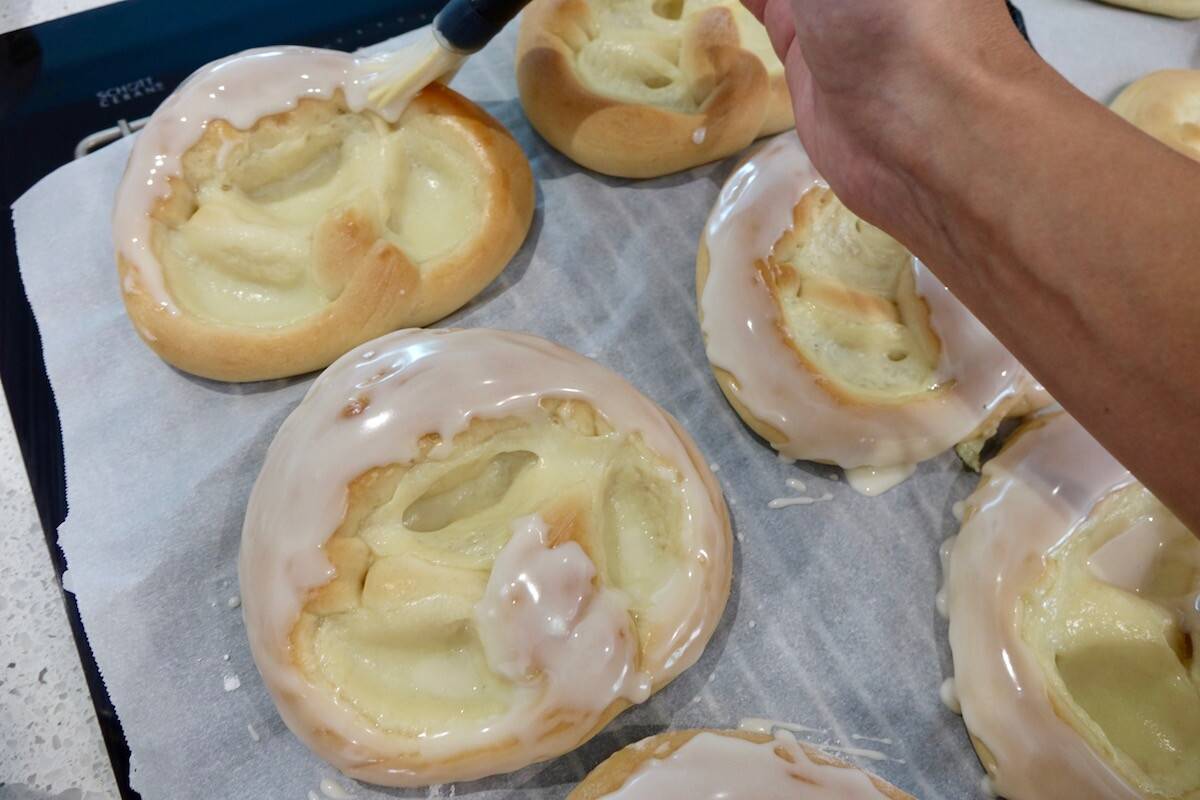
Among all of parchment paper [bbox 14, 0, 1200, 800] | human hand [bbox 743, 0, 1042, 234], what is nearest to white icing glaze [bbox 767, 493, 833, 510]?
parchment paper [bbox 14, 0, 1200, 800]

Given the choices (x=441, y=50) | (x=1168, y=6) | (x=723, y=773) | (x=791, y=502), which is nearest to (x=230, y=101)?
(x=441, y=50)

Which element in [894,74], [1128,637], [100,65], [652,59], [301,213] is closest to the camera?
[894,74]

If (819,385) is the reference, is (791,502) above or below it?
below

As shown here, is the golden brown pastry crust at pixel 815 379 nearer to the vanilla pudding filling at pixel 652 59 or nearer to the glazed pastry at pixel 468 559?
the glazed pastry at pixel 468 559

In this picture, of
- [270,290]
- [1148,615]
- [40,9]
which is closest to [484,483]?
[270,290]

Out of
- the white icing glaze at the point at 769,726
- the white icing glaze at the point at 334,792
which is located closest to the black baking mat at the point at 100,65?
the white icing glaze at the point at 334,792

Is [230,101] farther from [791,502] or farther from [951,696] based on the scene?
[951,696]

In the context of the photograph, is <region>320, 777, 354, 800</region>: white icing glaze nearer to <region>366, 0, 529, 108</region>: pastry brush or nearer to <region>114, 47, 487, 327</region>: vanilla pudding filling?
<region>114, 47, 487, 327</region>: vanilla pudding filling
